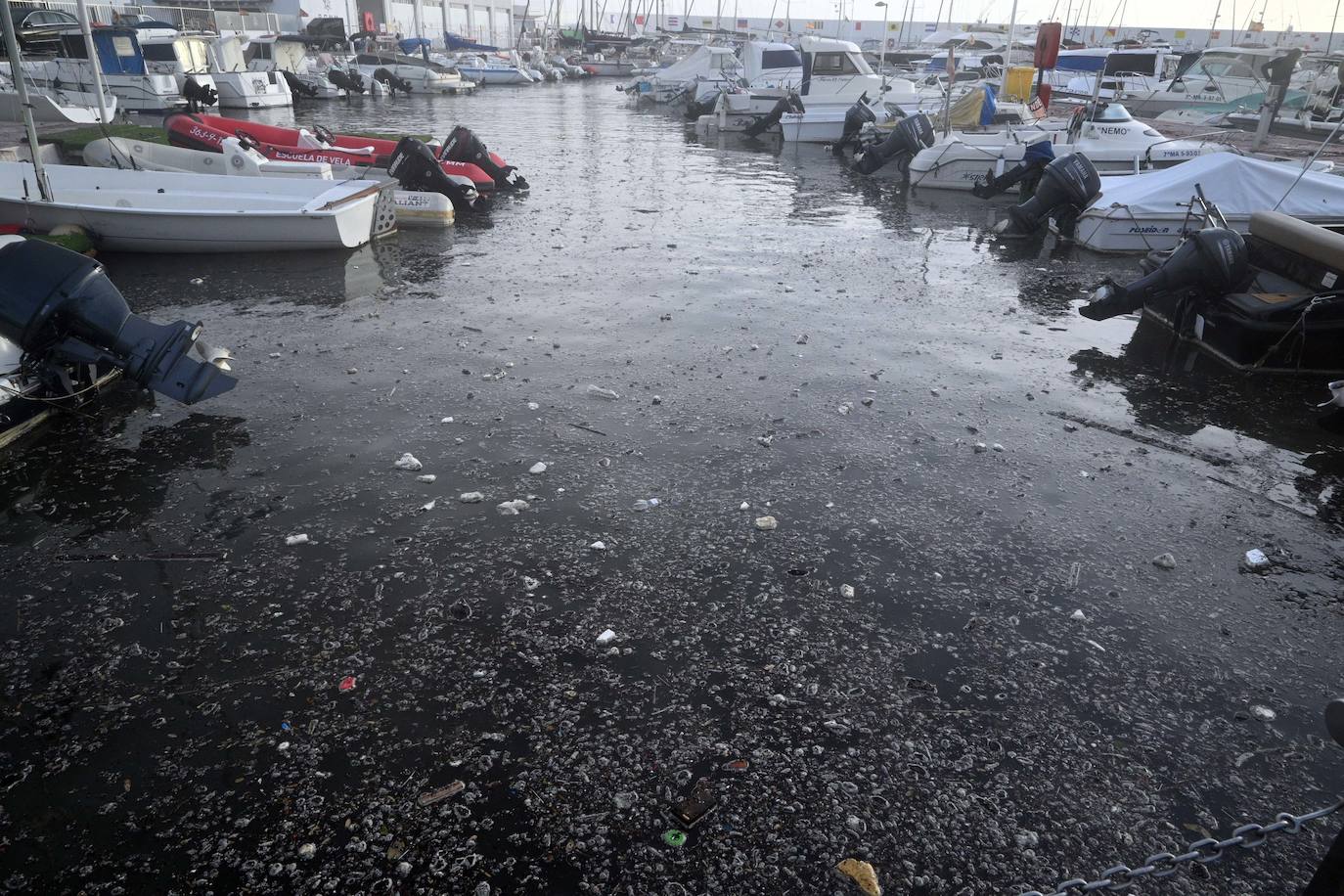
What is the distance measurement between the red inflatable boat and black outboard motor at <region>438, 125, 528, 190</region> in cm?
7

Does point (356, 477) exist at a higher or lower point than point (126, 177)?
lower

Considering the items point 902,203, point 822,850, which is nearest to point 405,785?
point 822,850

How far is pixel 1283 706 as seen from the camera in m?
3.70

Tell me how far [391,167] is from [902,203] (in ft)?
33.2

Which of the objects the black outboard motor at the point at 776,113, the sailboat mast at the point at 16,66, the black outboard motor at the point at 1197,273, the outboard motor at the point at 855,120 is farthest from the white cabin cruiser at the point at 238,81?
the black outboard motor at the point at 1197,273

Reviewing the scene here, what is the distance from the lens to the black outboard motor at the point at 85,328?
17.7ft

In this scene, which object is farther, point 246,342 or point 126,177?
point 126,177

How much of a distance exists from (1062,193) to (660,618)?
12.3m

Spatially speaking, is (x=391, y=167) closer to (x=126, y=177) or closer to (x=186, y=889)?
(x=126, y=177)

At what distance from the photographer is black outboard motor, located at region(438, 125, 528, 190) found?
1485 centimetres

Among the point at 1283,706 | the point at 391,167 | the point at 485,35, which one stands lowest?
the point at 1283,706

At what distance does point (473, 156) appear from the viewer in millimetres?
15047

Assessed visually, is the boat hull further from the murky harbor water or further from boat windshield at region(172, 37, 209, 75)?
the murky harbor water

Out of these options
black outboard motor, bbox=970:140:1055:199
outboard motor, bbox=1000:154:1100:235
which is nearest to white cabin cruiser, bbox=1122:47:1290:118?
black outboard motor, bbox=970:140:1055:199
